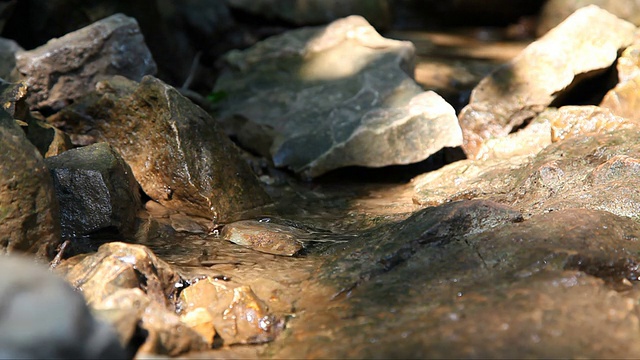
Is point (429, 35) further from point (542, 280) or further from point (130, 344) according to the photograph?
point (130, 344)

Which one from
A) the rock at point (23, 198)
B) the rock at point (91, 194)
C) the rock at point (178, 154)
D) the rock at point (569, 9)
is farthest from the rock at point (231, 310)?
the rock at point (569, 9)

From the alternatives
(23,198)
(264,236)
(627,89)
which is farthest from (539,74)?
(23,198)

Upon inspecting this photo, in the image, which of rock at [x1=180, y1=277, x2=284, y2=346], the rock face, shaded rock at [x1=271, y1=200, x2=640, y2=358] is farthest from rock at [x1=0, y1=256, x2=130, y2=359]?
the rock face

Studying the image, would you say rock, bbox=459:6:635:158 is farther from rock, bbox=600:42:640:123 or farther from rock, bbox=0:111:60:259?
rock, bbox=0:111:60:259

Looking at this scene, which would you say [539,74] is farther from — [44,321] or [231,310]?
[44,321]

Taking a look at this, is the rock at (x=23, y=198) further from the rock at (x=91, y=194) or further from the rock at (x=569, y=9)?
the rock at (x=569, y=9)

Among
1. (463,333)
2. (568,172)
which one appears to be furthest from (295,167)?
(463,333)

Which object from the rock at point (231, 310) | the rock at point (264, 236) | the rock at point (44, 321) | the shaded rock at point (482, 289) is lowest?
the rock at point (264, 236)
